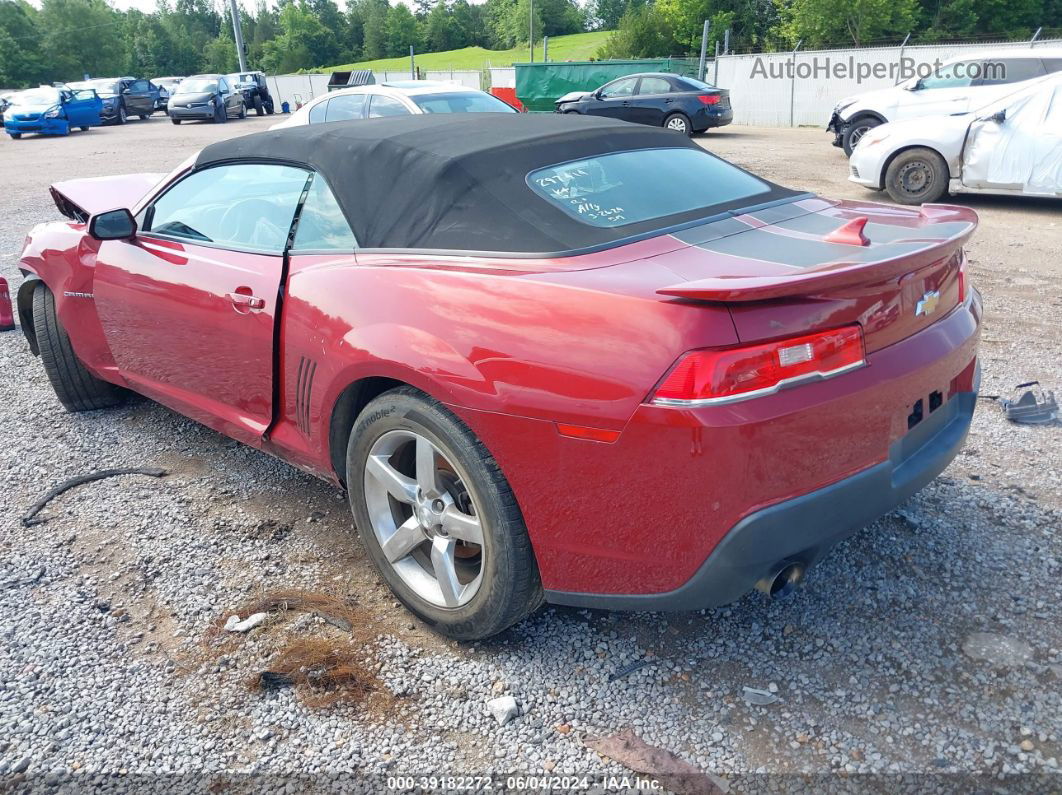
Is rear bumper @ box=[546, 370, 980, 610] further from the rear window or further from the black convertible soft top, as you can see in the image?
the rear window

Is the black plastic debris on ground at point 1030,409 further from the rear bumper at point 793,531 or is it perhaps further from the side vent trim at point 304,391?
the side vent trim at point 304,391

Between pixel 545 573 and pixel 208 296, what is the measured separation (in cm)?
175

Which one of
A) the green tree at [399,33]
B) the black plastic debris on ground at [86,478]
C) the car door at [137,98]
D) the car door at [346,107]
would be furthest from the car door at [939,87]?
the green tree at [399,33]

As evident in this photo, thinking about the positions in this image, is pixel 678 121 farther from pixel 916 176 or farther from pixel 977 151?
pixel 977 151

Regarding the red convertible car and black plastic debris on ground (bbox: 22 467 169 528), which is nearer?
the red convertible car

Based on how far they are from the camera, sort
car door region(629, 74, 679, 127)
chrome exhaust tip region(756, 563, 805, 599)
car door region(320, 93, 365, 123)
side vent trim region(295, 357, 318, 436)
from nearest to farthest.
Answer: chrome exhaust tip region(756, 563, 805, 599), side vent trim region(295, 357, 318, 436), car door region(320, 93, 365, 123), car door region(629, 74, 679, 127)

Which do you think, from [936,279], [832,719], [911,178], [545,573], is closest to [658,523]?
[545,573]

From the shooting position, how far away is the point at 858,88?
75.8 feet

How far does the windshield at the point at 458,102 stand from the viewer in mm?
9820

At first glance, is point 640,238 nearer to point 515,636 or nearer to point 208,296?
point 515,636

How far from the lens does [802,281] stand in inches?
73.2

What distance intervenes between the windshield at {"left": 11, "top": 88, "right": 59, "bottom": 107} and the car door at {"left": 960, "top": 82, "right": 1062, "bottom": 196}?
25.0 metres

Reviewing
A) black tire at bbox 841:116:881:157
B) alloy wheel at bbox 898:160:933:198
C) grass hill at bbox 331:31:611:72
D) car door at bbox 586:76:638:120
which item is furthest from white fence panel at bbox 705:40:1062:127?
grass hill at bbox 331:31:611:72

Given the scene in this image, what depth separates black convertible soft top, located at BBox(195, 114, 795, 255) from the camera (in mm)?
2434
